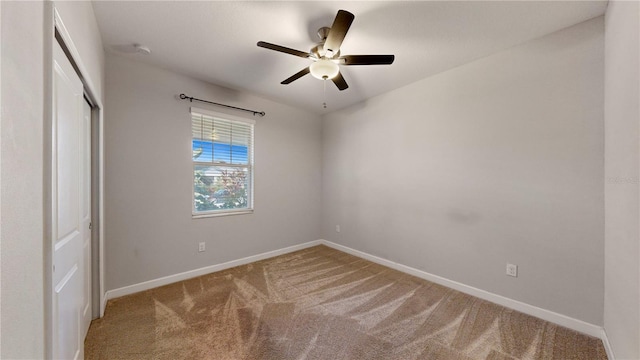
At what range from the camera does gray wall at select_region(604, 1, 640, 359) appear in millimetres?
1343

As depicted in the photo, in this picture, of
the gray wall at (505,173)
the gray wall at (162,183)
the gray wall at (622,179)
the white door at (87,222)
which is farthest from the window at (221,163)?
the gray wall at (622,179)

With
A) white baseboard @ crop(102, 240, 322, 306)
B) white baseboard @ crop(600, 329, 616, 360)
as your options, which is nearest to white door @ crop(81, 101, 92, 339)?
white baseboard @ crop(102, 240, 322, 306)

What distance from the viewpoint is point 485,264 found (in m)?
2.55

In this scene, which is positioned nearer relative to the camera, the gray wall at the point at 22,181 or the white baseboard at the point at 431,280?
the gray wall at the point at 22,181

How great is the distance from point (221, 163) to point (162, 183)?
0.76m

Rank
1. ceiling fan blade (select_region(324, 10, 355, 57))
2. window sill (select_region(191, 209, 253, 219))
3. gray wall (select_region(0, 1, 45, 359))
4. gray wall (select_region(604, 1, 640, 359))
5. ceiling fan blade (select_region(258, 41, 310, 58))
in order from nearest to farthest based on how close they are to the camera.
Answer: gray wall (select_region(0, 1, 45, 359)), gray wall (select_region(604, 1, 640, 359)), ceiling fan blade (select_region(324, 10, 355, 57)), ceiling fan blade (select_region(258, 41, 310, 58)), window sill (select_region(191, 209, 253, 219))

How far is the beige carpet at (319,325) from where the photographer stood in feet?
5.87

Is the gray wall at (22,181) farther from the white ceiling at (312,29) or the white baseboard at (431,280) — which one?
the white baseboard at (431,280)

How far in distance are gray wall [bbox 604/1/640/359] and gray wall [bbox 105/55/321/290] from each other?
355 cm

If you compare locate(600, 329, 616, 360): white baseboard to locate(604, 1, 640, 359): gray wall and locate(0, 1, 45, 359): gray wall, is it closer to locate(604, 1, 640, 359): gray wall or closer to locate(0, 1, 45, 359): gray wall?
locate(604, 1, 640, 359): gray wall

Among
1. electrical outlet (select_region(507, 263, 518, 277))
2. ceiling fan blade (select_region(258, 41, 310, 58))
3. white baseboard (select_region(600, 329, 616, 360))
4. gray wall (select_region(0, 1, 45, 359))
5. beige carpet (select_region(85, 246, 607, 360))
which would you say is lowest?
beige carpet (select_region(85, 246, 607, 360))

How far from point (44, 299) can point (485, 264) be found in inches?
129

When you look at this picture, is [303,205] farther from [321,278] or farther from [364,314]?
[364,314]

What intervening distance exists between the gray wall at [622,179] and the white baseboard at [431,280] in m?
0.19
